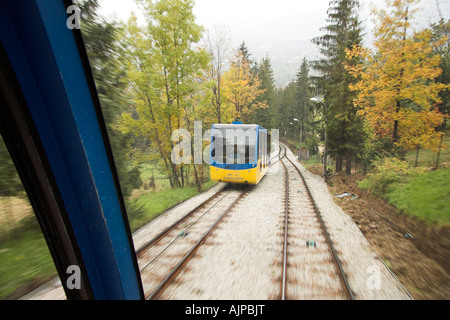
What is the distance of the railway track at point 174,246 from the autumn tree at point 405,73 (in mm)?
9364

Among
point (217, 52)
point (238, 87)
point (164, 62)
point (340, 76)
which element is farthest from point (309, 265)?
point (238, 87)

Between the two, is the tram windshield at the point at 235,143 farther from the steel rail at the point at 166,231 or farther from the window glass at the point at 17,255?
the window glass at the point at 17,255

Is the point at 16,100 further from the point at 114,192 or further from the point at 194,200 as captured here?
the point at 194,200

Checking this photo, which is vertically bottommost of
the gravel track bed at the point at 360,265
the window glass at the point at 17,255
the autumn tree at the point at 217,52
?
the gravel track bed at the point at 360,265

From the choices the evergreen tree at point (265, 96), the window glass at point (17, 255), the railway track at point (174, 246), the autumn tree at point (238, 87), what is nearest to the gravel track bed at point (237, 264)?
the railway track at point (174, 246)

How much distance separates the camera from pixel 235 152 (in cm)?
1002

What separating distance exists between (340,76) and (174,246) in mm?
18674

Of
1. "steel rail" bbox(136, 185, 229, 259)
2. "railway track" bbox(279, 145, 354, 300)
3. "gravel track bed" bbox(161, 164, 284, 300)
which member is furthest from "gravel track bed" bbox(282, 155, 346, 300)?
"steel rail" bbox(136, 185, 229, 259)

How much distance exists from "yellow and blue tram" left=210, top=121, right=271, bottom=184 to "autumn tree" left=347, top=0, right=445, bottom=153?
6580 mm

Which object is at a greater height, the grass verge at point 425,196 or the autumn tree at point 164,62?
the autumn tree at point 164,62

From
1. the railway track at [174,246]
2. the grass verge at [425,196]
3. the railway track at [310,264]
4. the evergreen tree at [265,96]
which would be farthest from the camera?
the evergreen tree at [265,96]

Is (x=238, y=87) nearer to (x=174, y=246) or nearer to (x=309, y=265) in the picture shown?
(x=174, y=246)

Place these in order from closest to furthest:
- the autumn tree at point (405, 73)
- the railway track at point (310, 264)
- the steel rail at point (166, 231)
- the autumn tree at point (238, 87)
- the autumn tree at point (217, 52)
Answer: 1. the railway track at point (310, 264)
2. the steel rail at point (166, 231)
3. the autumn tree at point (405, 73)
4. the autumn tree at point (217, 52)
5. the autumn tree at point (238, 87)

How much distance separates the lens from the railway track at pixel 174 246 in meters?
3.83
